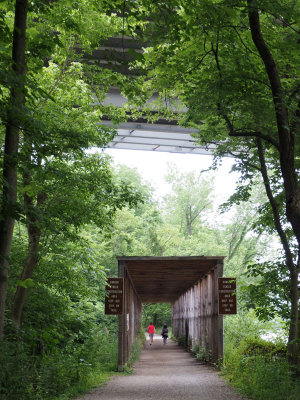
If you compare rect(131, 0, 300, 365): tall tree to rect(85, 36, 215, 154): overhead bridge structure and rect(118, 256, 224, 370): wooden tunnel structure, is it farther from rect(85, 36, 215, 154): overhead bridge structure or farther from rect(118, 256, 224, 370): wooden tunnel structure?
rect(118, 256, 224, 370): wooden tunnel structure

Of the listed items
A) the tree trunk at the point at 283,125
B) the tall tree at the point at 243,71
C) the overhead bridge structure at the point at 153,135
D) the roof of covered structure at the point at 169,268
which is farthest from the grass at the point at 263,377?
the overhead bridge structure at the point at 153,135

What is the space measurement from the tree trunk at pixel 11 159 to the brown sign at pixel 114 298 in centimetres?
1018

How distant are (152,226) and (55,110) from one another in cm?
3139

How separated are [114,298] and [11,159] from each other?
10898 mm

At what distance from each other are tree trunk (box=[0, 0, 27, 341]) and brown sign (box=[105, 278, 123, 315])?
33.4 ft

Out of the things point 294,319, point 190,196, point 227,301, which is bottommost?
point 294,319

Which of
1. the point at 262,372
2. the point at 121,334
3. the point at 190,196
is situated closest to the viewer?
the point at 262,372

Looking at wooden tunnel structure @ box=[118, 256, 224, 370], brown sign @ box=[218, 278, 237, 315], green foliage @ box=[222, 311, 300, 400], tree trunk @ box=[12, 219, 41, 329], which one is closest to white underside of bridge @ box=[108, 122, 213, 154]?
wooden tunnel structure @ box=[118, 256, 224, 370]

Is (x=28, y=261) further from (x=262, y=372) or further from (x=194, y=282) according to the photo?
(x=194, y=282)

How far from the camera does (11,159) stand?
5766mm

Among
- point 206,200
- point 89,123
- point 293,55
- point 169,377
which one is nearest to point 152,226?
point 206,200

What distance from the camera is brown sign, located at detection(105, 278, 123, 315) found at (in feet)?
52.5

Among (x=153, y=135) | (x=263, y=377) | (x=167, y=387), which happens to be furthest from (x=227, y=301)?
(x=153, y=135)

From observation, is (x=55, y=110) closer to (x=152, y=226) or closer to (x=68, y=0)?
(x=68, y=0)
